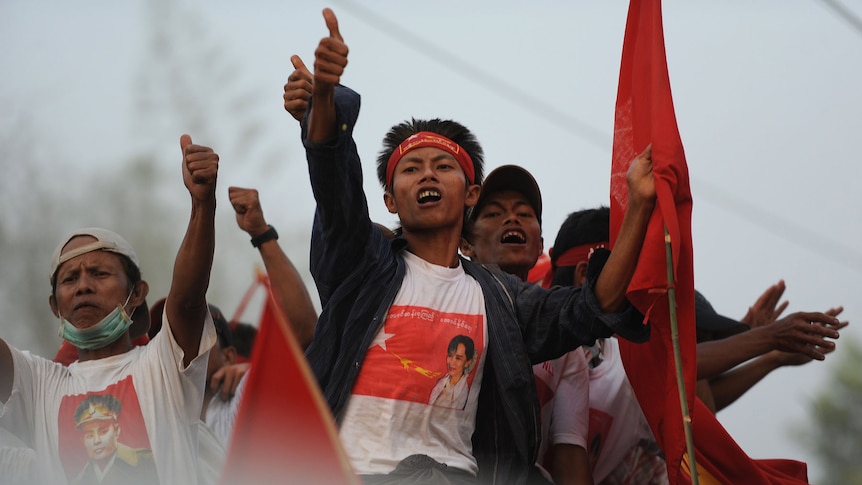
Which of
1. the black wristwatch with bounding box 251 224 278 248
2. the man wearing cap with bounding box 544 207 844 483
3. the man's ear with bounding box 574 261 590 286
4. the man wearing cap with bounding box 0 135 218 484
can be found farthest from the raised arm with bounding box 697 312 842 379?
the man wearing cap with bounding box 0 135 218 484

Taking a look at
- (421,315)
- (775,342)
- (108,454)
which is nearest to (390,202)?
(421,315)

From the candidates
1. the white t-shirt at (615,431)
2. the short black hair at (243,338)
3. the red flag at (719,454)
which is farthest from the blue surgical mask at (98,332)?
the red flag at (719,454)

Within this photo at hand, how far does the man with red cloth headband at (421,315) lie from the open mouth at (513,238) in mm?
866

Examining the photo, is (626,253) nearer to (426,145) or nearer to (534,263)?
(426,145)

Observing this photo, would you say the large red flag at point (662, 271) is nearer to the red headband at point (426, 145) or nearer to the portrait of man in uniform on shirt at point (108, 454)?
the red headband at point (426, 145)

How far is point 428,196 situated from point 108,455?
1273mm

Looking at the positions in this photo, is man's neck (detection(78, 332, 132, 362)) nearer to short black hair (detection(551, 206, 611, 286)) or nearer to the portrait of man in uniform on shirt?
the portrait of man in uniform on shirt

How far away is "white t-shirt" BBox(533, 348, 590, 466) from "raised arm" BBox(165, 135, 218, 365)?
1.17m

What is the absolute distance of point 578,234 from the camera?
199 inches

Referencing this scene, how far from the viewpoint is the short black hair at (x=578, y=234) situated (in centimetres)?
501

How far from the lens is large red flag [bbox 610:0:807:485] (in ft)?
12.0

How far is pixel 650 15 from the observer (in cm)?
411

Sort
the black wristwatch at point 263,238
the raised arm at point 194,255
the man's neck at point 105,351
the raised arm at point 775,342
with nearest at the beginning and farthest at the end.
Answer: the raised arm at point 194,255 < the man's neck at point 105,351 < the raised arm at point 775,342 < the black wristwatch at point 263,238

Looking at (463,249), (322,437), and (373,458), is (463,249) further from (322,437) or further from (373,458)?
(322,437)
